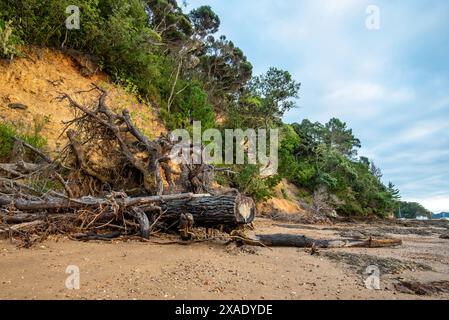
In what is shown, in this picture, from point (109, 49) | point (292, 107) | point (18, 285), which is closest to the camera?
point (18, 285)

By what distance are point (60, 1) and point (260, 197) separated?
35.8ft

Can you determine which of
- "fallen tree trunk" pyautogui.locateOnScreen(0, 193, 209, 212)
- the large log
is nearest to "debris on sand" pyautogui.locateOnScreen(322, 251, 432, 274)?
the large log

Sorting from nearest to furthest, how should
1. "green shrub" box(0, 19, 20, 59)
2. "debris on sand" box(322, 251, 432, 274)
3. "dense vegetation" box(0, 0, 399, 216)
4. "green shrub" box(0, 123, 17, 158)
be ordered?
"debris on sand" box(322, 251, 432, 274) < "green shrub" box(0, 123, 17, 158) < "green shrub" box(0, 19, 20, 59) < "dense vegetation" box(0, 0, 399, 216)

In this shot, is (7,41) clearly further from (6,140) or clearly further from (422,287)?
(422,287)

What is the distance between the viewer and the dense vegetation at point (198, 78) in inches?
429

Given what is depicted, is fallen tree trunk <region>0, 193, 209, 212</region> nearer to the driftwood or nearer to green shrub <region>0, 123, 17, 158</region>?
the driftwood

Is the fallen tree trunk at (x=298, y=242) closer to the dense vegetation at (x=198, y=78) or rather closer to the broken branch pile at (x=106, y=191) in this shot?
the broken branch pile at (x=106, y=191)

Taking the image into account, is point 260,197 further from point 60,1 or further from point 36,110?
point 60,1

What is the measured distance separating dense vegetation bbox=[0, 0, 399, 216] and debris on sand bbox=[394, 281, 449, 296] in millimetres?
9698

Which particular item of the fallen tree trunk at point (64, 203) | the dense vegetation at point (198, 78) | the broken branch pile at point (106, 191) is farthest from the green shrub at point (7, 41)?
the fallen tree trunk at point (64, 203)

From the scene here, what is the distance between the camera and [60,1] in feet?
33.2

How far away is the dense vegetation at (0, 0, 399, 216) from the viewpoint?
429 inches

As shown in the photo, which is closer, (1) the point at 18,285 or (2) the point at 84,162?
(1) the point at 18,285
